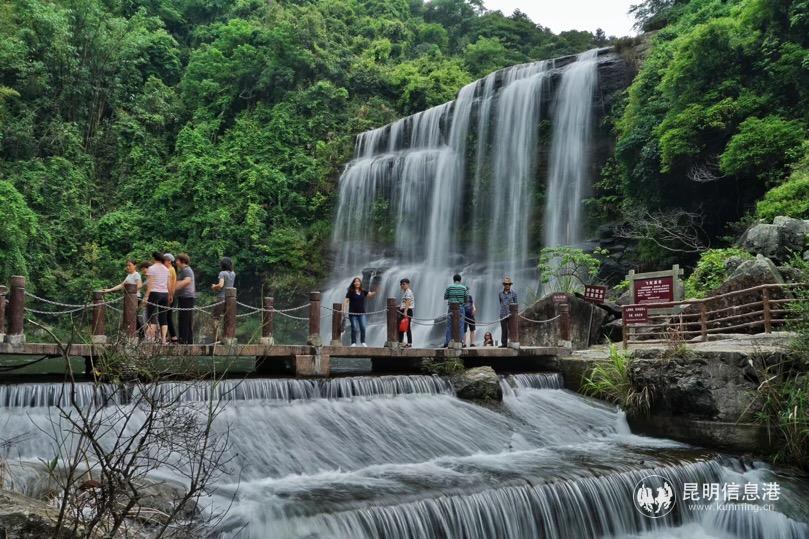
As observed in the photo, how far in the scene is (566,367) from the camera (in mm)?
12328

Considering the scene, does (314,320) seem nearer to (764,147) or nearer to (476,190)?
(764,147)

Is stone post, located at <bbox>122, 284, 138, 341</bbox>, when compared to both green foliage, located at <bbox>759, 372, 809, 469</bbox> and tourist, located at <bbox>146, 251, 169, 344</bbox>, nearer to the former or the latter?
tourist, located at <bbox>146, 251, 169, 344</bbox>

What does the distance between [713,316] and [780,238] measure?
2.48 metres

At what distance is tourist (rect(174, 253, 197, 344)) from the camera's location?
9.43m

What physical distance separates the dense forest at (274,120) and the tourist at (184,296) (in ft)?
43.0

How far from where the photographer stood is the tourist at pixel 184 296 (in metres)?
9.43

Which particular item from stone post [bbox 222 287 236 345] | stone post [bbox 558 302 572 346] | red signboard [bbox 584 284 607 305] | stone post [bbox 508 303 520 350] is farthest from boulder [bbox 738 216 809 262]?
stone post [bbox 222 287 236 345]

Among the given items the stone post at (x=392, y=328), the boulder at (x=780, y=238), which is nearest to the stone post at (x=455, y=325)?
the stone post at (x=392, y=328)

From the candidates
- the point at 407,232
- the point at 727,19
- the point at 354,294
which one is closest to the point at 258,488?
the point at 354,294

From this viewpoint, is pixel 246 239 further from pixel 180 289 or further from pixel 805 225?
pixel 805 225

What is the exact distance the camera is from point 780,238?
13750 millimetres

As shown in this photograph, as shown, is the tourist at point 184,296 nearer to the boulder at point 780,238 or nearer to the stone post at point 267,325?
the stone post at point 267,325

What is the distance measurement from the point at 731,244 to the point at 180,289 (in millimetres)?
14746

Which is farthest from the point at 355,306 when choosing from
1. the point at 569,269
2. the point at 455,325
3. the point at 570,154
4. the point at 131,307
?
the point at 570,154
